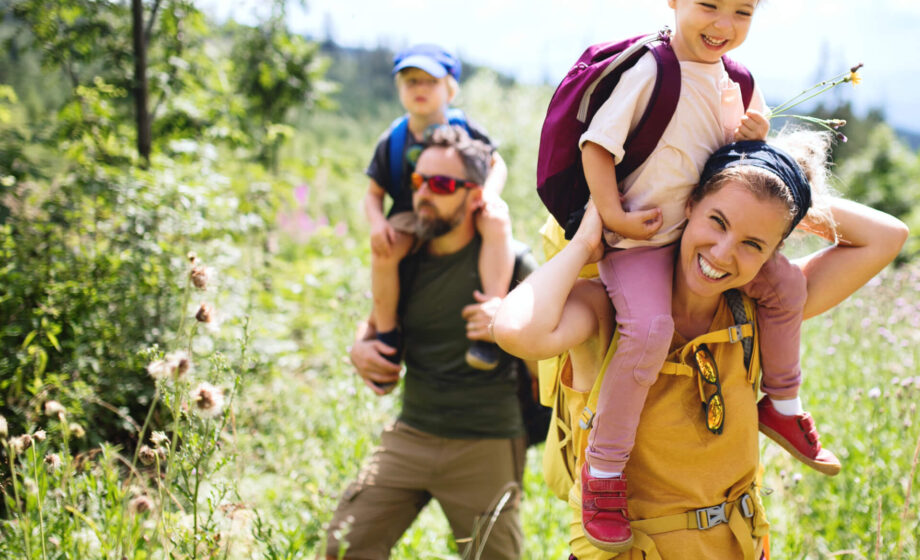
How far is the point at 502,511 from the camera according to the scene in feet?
8.52

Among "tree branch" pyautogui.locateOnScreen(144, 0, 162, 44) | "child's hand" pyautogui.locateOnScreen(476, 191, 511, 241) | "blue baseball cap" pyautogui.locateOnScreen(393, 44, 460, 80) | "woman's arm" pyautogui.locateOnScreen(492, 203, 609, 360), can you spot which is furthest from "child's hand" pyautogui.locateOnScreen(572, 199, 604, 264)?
"tree branch" pyautogui.locateOnScreen(144, 0, 162, 44)

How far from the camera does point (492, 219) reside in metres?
2.65

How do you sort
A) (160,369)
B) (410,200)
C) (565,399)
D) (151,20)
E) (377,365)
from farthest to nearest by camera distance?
(151,20), (410,200), (377,365), (565,399), (160,369)

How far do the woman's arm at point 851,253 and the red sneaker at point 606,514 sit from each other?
0.77 meters

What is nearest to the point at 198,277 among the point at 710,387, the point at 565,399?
the point at 565,399

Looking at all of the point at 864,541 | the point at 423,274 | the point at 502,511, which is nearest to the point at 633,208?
the point at 423,274

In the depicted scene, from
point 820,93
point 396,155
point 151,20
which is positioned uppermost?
point 151,20

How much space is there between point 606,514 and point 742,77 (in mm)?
1244

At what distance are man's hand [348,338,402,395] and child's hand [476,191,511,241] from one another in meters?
0.67

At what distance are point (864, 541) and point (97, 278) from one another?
375 cm

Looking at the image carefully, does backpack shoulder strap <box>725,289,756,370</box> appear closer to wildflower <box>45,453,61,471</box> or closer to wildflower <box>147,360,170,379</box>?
wildflower <box>147,360,170,379</box>

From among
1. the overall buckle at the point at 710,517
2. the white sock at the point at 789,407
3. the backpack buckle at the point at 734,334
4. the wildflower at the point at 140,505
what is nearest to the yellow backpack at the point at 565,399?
the backpack buckle at the point at 734,334

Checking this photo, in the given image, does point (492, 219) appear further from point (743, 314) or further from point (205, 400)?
point (205, 400)

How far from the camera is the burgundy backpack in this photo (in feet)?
5.07
